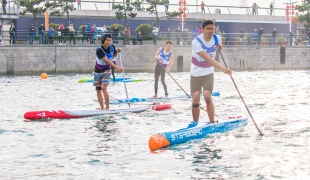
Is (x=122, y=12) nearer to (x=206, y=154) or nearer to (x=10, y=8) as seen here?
(x=10, y=8)

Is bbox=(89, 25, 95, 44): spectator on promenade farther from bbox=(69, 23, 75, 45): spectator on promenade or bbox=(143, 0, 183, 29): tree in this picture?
bbox=(143, 0, 183, 29): tree

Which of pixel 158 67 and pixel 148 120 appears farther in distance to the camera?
pixel 158 67

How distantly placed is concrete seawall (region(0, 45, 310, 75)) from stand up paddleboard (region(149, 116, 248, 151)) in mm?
29401

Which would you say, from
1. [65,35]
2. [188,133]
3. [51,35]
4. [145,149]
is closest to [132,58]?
[65,35]

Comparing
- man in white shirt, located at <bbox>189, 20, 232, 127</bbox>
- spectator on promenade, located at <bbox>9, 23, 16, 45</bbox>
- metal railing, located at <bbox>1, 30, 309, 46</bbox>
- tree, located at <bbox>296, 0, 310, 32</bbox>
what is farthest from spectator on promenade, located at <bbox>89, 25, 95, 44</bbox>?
man in white shirt, located at <bbox>189, 20, 232, 127</bbox>

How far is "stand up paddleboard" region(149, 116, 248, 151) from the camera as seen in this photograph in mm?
11414

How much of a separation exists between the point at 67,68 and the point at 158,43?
23.8 feet

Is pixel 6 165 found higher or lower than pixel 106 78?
lower

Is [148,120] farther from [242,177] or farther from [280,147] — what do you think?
[242,177]

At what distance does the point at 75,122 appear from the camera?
15.3m

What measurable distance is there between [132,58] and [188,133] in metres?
33.0

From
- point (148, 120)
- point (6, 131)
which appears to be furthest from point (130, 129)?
point (6, 131)

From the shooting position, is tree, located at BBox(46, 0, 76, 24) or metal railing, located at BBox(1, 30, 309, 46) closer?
metal railing, located at BBox(1, 30, 309, 46)

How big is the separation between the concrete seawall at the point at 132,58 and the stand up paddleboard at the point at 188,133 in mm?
29401
